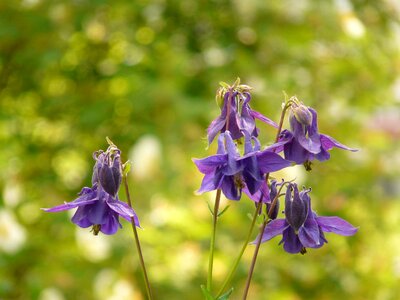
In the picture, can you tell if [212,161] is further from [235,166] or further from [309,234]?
[309,234]

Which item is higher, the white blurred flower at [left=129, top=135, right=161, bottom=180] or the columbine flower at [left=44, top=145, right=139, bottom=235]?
the columbine flower at [left=44, top=145, right=139, bottom=235]

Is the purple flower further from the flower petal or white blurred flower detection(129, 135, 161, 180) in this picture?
white blurred flower detection(129, 135, 161, 180)

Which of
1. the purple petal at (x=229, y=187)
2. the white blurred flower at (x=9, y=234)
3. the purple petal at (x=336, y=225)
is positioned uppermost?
the purple petal at (x=229, y=187)

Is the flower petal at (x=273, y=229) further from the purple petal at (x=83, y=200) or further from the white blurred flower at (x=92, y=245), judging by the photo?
the white blurred flower at (x=92, y=245)

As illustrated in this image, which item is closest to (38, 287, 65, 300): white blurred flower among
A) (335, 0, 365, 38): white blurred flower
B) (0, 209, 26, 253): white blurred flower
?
(0, 209, 26, 253): white blurred flower

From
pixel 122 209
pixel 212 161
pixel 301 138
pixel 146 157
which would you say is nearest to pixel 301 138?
pixel 301 138

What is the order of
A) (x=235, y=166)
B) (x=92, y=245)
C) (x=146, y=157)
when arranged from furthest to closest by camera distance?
(x=92, y=245)
(x=146, y=157)
(x=235, y=166)

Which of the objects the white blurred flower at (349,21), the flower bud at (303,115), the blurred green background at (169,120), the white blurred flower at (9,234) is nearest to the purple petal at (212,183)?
the flower bud at (303,115)

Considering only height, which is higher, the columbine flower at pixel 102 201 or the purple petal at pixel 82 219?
the columbine flower at pixel 102 201
